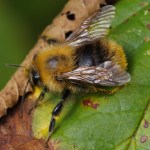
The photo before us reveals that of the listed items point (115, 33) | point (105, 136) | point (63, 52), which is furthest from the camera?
point (115, 33)

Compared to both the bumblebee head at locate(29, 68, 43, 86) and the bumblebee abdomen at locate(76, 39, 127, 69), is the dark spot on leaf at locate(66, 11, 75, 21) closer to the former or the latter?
the bumblebee abdomen at locate(76, 39, 127, 69)

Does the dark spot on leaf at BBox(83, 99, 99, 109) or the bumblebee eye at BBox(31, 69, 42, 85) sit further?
the bumblebee eye at BBox(31, 69, 42, 85)

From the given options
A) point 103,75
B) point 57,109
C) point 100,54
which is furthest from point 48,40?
point 103,75

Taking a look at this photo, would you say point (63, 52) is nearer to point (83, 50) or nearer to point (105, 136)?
point (83, 50)

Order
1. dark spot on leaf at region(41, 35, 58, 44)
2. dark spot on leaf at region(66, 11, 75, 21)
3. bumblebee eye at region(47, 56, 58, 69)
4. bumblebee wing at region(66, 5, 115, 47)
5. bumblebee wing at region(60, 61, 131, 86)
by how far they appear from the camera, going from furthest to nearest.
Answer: dark spot on leaf at region(66, 11, 75, 21) → dark spot on leaf at region(41, 35, 58, 44) → bumblebee wing at region(66, 5, 115, 47) → bumblebee eye at region(47, 56, 58, 69) → bumblebee wing at region(60, 61, 131, 86)

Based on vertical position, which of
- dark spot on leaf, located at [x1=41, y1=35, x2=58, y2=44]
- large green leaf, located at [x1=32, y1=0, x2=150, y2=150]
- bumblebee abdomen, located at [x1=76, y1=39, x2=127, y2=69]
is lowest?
large green leaf, located at [x1=32, y1=0, x2=150, y2=150]

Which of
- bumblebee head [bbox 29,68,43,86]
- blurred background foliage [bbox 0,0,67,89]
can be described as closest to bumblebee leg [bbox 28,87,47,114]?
bumblebee head [bbox 29,68,43,86]

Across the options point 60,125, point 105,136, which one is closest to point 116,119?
point 105,136
